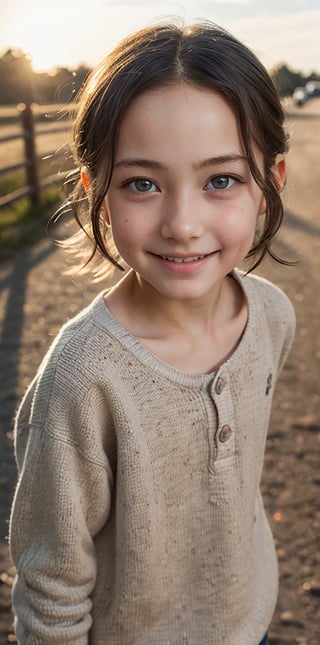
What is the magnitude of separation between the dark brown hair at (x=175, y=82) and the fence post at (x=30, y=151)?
665 cm

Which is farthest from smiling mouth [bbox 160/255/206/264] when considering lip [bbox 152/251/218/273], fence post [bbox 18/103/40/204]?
fence post [bbox 18/103/40/204]

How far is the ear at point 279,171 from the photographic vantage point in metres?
1.41

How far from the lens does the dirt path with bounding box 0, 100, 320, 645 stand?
89.7 inches

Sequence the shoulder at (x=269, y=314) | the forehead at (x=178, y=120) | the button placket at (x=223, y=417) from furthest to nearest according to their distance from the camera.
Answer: the shoulder at (x=269, y=314), the button placket at (x=223, y=417), the forehead at (x=178, y=120)

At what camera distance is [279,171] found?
4.73ft

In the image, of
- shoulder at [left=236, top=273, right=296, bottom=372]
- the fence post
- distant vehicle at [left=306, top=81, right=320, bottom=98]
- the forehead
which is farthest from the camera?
distant vehicle at [left=306, top=81, right=320, bottom=98]

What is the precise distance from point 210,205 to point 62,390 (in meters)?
0.37

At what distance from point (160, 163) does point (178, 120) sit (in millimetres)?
69

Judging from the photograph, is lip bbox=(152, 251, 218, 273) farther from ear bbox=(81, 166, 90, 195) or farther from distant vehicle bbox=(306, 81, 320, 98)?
distant vehicle bbox=(306, 81, 320, 98)

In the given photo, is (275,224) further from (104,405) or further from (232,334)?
(104,405)

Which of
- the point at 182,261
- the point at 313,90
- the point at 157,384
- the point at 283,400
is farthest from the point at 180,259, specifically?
the point at 313,90

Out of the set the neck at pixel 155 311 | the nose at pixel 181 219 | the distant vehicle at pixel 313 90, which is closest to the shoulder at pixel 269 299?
the neck at pixel 155 311

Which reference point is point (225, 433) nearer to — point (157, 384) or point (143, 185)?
point (157, 384)

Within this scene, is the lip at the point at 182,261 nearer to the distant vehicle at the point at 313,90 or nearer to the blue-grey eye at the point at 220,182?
the blue-grey eye at the point at 220,182
